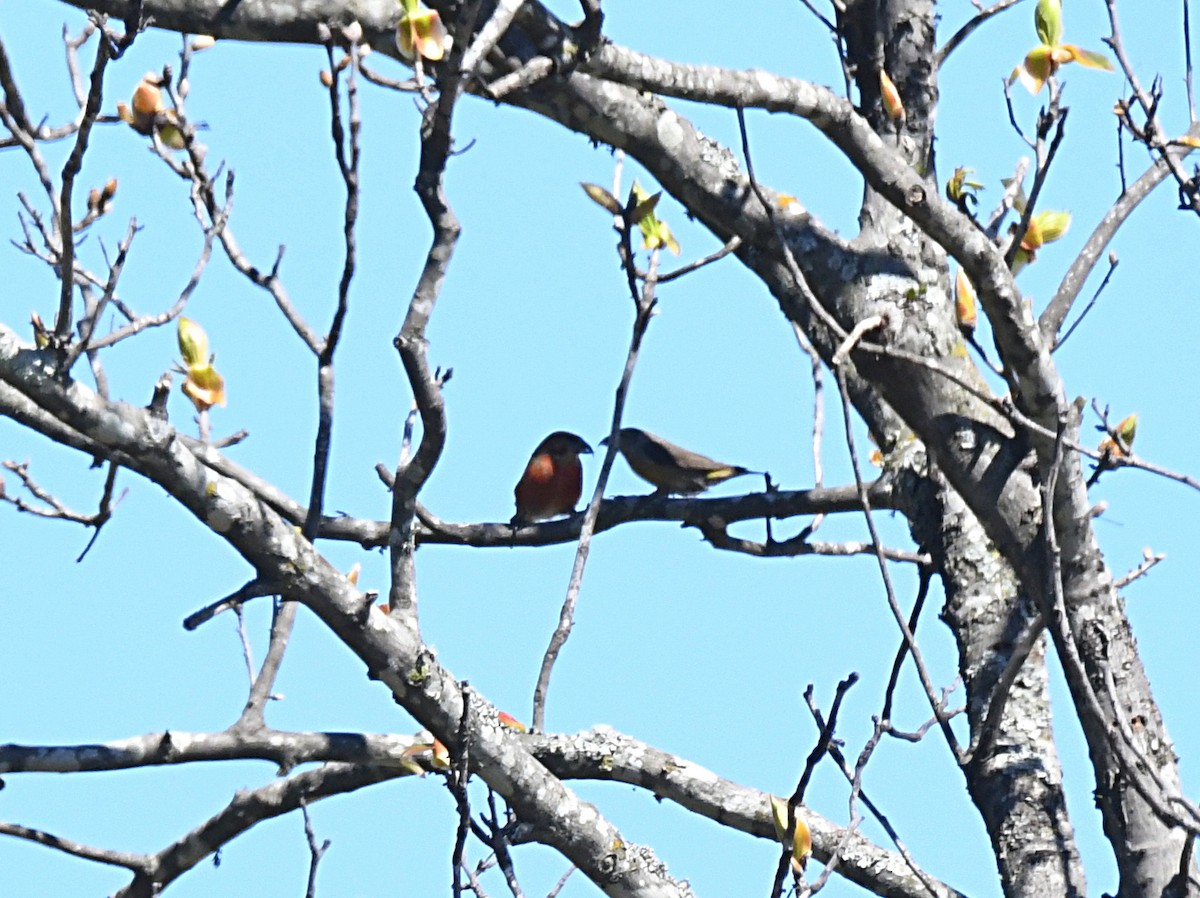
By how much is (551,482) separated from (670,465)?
27.0 inches

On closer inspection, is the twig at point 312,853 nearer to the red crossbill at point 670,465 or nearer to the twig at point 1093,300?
the twig at point 1093,300

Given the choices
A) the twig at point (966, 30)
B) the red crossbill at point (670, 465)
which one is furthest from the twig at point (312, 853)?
the red crossbill at point (670, 465)

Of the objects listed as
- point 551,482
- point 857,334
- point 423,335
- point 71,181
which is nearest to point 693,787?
point 857,334

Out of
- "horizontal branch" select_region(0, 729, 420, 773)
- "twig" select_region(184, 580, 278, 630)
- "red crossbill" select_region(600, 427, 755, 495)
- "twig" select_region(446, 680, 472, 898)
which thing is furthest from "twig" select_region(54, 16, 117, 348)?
"red crossbill" select_region(600, 427, 755, 495)

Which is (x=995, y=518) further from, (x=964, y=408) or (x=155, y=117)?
(x=155, y=117)

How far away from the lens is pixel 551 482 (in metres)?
8.05

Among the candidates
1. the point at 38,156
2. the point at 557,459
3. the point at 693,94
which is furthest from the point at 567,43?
the point at 557,459

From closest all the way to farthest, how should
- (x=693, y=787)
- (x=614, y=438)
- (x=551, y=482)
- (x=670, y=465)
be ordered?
(x=614, y=438)
(x=693, y=787)
(x=670, y=465)
(x=551, y=482)

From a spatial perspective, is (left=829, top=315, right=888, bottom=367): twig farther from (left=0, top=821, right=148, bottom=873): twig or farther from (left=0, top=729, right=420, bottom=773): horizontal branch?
(left=0, top=821, right=148, bottom=873): twig

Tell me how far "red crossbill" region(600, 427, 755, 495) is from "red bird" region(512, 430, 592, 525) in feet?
0.78

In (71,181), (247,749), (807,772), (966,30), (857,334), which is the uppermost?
(966,30)

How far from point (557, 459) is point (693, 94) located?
14.8 feet

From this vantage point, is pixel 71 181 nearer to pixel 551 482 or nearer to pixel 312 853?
pixel 312 853

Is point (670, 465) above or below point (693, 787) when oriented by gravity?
above
